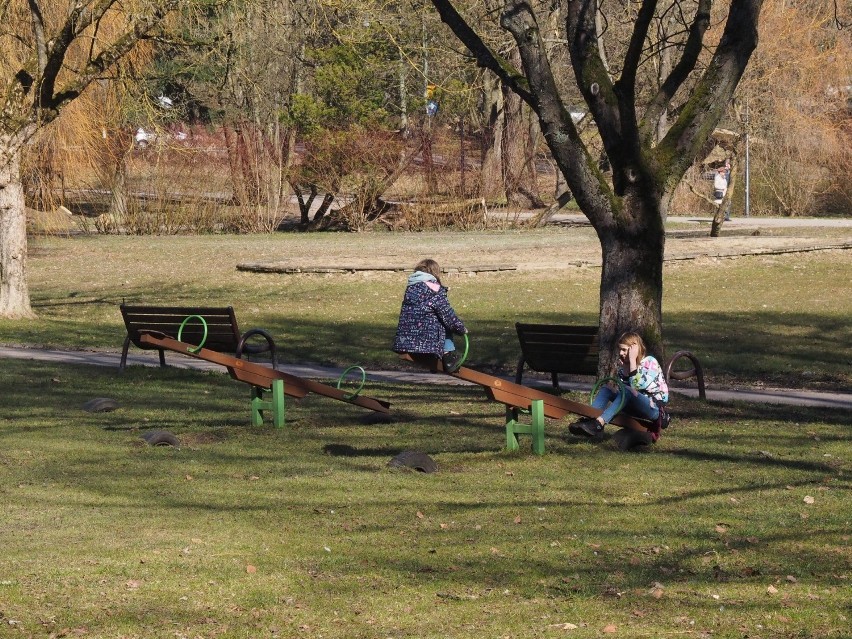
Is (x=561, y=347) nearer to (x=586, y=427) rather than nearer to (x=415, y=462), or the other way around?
(x=586, y=427)

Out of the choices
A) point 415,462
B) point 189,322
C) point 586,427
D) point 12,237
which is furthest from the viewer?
point 12,237

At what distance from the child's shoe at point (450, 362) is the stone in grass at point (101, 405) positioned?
3.17 m

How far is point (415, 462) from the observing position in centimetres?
855

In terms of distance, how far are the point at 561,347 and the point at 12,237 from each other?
9407 millimetres

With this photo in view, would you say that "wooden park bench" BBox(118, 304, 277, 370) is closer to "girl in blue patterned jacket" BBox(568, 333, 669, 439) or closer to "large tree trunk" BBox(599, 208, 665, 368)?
"large tree trunk" BBox(599, 208, 665, 368)

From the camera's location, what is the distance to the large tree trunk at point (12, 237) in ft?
56.9

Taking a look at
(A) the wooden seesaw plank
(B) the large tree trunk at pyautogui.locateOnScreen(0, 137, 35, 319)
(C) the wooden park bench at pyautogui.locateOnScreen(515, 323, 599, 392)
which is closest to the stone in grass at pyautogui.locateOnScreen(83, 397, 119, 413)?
(A) the wooden seesaw plank

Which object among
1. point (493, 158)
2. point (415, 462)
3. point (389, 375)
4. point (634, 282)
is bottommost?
point (389, 375)

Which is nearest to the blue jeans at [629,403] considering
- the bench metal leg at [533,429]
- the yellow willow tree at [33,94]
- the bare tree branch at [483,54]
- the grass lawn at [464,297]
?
the bench metal leg at [533,429]

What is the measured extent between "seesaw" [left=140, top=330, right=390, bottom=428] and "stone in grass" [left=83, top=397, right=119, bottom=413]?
3.31ft

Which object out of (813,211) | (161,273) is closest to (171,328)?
(161,273)

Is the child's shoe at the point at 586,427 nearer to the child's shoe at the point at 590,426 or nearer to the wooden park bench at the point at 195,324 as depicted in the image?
the child's shoe at the point at 590,426

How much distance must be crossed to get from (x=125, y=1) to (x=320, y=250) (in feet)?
37.8

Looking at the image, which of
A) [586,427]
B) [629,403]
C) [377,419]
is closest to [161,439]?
[377,419]
